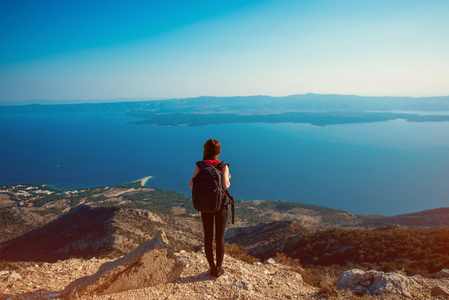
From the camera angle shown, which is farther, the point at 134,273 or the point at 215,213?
the point at 134,273

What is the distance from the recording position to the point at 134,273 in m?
3.92

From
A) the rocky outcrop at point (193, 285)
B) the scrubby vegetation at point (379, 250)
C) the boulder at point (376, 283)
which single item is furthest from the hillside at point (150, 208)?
the boulder at point (376, 283)

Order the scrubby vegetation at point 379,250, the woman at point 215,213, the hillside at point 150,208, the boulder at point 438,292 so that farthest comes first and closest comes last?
the hillside at point 150,208 < the scrubby vegetation at point 379,250 < the boulder at point 438,292 < the woman at point 215,213

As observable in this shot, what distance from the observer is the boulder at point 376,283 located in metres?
4.17

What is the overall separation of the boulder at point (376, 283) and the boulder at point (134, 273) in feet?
10.7

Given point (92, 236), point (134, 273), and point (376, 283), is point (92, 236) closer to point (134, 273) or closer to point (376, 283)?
point (134, 273)

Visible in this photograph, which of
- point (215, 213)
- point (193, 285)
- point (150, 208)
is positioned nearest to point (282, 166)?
point (150, 208)

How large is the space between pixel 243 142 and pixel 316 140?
59.9 meters

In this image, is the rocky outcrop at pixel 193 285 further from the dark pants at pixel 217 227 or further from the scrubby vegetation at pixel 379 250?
the scrubby vegetation at pixel 379 250

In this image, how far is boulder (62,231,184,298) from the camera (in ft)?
11.8

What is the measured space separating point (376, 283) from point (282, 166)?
425ft

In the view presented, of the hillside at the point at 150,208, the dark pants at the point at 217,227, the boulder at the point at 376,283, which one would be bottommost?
the hillside at the point at 150,208

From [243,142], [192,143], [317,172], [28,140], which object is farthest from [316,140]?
[28,140]

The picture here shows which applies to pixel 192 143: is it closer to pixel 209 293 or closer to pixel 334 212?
pixel 334 212
